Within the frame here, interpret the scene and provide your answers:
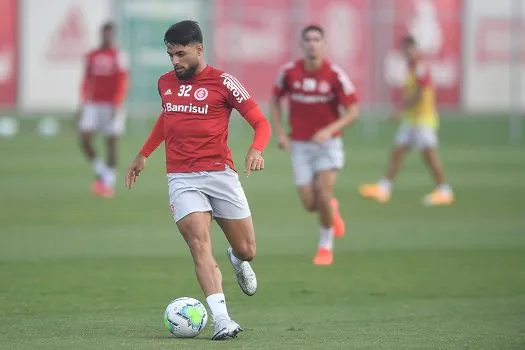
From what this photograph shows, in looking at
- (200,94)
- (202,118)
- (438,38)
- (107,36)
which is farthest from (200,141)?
(438,38)

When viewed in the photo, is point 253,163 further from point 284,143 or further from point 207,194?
point 284,143

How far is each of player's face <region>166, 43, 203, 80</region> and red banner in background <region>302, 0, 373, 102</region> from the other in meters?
29.6

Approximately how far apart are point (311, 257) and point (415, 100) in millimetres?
8048

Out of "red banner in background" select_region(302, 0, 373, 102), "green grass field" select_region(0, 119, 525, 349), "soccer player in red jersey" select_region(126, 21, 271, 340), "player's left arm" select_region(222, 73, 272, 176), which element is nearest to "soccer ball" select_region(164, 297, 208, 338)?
"green grass field" select_region(0, 119, 525, 349)

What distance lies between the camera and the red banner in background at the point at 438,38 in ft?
132

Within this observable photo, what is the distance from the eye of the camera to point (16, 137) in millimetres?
35781

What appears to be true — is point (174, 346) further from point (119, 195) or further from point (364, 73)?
point (364, 73)

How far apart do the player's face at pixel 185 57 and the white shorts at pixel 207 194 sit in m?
0.74

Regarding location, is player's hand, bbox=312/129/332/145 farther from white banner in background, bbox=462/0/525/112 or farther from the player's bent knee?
white banner in background, bbox=462/0/525/112

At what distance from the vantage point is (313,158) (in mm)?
15055

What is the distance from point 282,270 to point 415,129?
898 cm

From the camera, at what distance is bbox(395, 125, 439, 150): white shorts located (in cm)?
2228

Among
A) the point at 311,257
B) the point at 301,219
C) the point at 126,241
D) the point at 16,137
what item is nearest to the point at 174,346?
the point at 311,257

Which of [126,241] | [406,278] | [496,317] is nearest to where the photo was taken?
[496,317]
